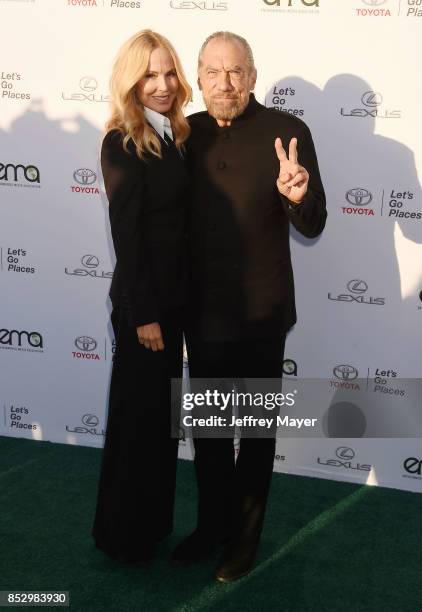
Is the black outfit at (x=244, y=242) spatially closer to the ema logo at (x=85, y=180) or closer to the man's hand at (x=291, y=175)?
the man's hand at (x=291, y=175)

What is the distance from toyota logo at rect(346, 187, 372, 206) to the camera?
4.01 meters

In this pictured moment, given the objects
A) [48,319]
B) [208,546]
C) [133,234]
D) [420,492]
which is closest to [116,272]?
[133,234]

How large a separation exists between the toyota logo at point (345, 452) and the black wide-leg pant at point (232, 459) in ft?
3.51

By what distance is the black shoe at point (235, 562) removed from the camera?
3.33 metres

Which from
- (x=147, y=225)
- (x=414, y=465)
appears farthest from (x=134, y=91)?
(x=414, y=465)

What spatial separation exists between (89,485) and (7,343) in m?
1.04

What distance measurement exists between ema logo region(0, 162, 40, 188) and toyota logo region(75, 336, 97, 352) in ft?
2.89

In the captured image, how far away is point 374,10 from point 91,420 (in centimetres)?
266

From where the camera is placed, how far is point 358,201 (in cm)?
403

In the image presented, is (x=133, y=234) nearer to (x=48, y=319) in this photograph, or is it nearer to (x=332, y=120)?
(x=332, y=120)

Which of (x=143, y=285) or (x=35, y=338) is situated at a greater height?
(x=143, y=285)

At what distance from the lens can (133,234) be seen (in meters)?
2.97

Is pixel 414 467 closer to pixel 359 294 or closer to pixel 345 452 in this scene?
pixel 345 452

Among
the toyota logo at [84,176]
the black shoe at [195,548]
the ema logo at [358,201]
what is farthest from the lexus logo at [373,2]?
the black shoe at [195,548]
